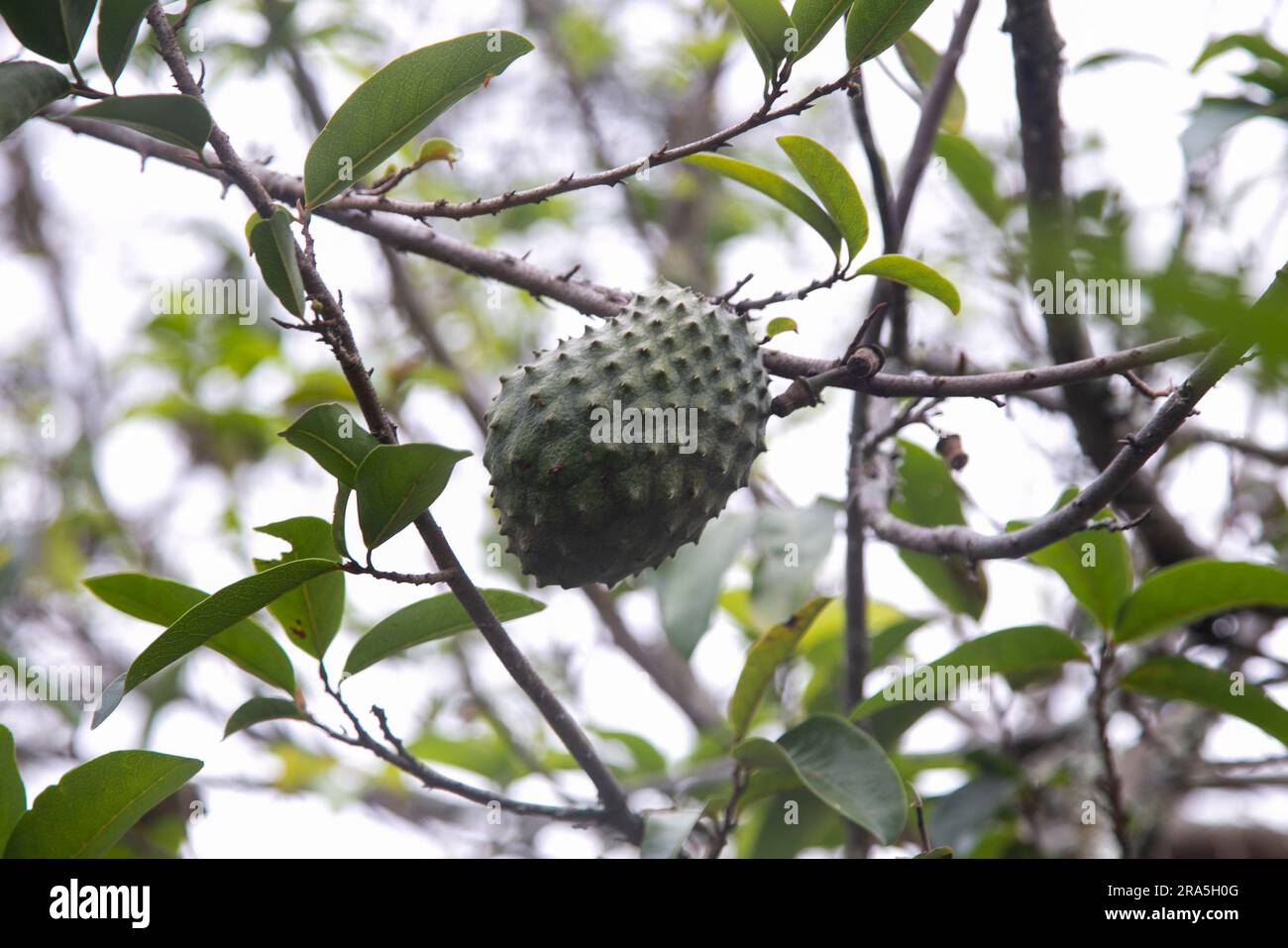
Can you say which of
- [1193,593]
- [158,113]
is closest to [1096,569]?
[1193,593]

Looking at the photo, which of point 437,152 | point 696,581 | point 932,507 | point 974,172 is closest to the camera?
point 437,152

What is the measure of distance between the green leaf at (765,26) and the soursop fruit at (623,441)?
1.16 feet

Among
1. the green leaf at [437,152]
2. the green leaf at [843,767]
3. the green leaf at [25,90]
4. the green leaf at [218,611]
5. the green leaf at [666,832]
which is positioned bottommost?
the green leaf at [666,832]

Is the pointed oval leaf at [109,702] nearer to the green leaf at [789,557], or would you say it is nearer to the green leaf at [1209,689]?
the green leaf at [789,557]

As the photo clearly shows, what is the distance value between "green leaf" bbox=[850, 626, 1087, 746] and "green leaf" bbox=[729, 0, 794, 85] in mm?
972

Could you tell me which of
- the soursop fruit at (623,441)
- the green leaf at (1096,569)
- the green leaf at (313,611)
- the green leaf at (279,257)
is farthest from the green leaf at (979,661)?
the green leaf at (279,257)

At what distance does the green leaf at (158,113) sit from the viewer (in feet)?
3.98

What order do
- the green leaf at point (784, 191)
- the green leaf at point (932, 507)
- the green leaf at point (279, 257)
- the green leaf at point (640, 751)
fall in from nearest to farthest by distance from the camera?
the green leaf at point (279, 257)
the green leaf at point (784, 191)
the green leaf at point (932, 507)
the green leaf at point (640, 751)

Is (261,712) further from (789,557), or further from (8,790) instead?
(789,557)

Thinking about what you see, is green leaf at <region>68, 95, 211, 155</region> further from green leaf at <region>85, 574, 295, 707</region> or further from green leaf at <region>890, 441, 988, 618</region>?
green leaf at <region>890, 441, 988, 618</region>

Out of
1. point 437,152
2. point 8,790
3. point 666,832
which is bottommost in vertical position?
point 666,832

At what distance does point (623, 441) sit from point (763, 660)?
2.27ft

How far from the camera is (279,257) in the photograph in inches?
47.5
